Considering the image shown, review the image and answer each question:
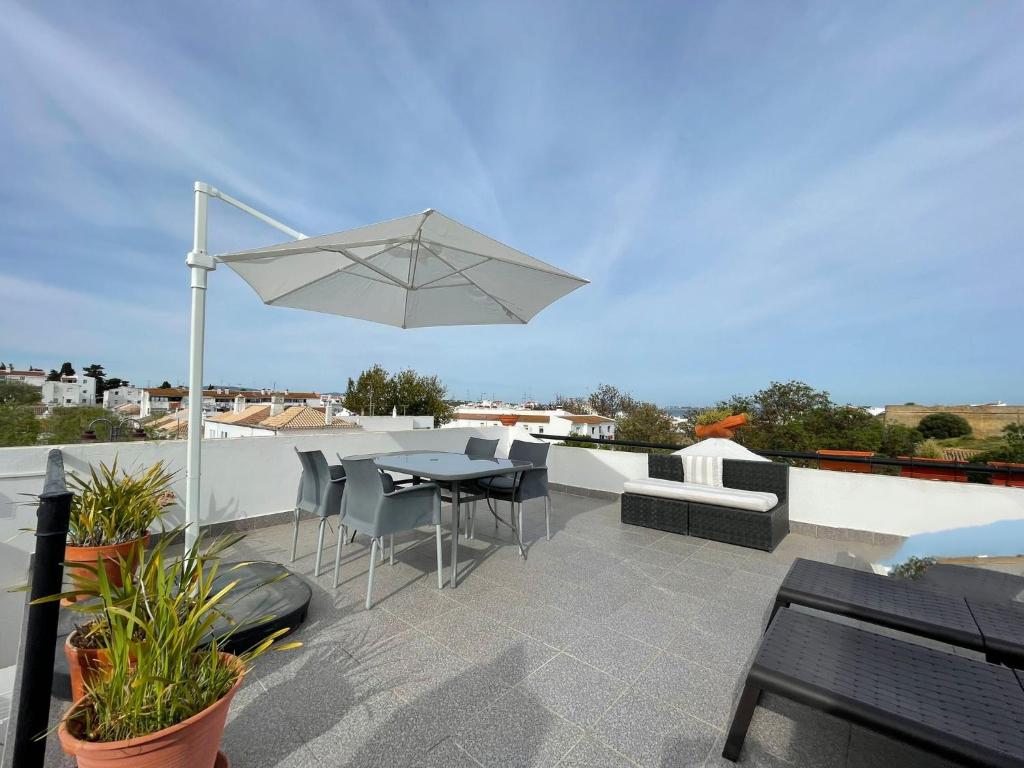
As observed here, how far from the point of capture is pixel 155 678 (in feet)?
3.42

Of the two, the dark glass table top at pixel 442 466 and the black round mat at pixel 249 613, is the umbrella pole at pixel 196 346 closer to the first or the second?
the black round mat at pixel 249 613

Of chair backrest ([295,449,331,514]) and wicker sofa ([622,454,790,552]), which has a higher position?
chair backrest ([295,449,331,514])

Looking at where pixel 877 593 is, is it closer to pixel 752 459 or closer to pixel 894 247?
pixel 752 459

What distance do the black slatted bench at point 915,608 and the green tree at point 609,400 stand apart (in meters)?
28.1

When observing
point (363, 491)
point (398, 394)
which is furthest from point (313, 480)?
point (398, 394)

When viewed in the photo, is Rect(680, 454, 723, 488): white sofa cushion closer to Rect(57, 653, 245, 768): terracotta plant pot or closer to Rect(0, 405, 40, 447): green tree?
Rect(57, 653, 245, 768): terracotta plant pot

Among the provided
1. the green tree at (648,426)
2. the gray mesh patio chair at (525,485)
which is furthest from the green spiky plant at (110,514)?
the green tree at (648,426)

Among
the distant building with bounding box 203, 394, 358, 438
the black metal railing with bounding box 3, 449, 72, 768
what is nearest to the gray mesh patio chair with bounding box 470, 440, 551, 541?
the black metal railing with bounding box 3, 449, 72, 768

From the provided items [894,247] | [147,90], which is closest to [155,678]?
[147,90]

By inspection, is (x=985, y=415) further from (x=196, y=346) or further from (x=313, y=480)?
(x=196, y=346)

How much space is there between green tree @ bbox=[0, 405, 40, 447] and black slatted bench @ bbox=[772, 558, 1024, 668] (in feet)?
34.0

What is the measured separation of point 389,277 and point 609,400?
29.6 meters

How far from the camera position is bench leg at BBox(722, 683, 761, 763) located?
1.43 m

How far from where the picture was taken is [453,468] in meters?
3.31
